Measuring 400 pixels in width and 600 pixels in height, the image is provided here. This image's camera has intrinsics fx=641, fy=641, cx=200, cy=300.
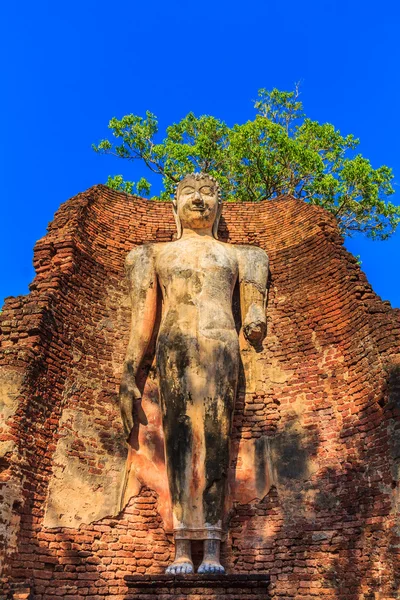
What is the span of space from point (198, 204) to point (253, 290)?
140 cm

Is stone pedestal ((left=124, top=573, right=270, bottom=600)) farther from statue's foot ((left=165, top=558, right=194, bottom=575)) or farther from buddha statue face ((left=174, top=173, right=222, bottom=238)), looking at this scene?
buddha statue face ((left=174, top=173, right=222, bottom=238))

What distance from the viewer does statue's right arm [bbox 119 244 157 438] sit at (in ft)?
25.5

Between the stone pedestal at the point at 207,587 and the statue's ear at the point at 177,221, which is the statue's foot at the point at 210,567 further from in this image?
the statue's ear at the point at 177,221

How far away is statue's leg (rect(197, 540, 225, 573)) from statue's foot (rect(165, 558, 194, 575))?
113 mm

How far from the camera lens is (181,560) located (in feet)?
22.1

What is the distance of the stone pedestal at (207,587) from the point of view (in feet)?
20.5

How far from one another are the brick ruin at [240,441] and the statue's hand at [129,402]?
226mm

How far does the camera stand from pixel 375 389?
24.3 ft

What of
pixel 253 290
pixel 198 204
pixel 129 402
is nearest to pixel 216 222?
pixel 198 204

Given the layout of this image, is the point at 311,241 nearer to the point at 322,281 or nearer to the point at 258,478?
the point at 322,281

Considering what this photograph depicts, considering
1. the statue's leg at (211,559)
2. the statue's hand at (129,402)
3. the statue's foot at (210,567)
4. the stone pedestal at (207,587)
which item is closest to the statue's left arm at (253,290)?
the statue's hand at (129,402)

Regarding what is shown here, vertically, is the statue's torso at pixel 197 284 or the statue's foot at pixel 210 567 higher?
the statue's torso at pixel 197 284

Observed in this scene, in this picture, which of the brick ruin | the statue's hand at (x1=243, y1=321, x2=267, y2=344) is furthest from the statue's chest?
the brick ruin

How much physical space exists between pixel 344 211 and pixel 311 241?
7637mm
